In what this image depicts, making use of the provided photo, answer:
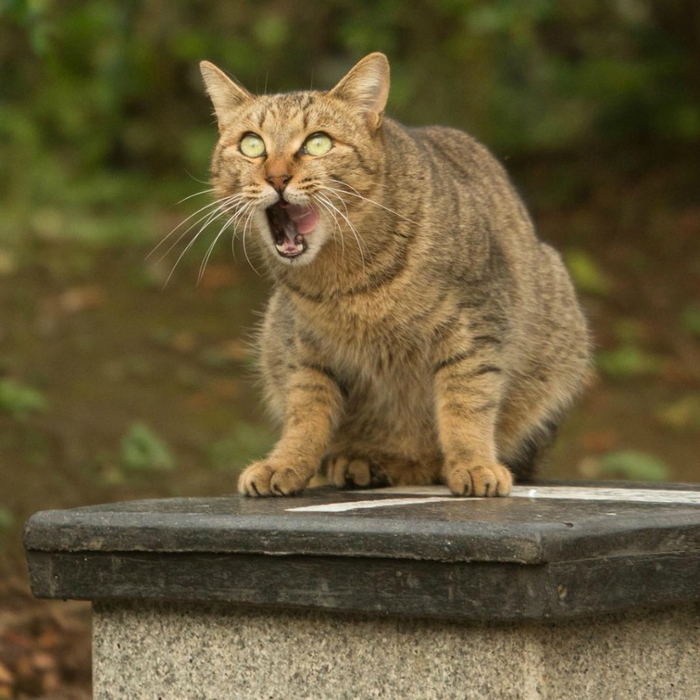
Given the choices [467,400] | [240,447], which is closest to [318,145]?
[467,400]

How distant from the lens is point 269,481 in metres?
3.31

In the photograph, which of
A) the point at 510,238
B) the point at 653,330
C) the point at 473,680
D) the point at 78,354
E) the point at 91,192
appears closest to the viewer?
the point at 473,680

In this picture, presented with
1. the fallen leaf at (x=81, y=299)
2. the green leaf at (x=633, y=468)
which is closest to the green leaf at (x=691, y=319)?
the green leaf at (x=633, y=468)

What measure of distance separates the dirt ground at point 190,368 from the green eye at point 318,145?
5.06 feet

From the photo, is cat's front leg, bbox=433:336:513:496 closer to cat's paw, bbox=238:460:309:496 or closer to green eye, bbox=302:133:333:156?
cat's paw, bbox=238:460:309:496

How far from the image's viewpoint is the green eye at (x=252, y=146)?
3.31 m

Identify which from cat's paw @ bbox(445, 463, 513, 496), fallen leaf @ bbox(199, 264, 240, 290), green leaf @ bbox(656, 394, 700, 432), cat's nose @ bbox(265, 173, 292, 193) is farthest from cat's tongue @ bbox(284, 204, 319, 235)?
fallen leaf @ bbox(199, 264, 240, 290)

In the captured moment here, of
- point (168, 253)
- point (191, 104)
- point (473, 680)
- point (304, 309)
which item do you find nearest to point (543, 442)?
point (304, 309)

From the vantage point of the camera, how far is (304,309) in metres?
3.47

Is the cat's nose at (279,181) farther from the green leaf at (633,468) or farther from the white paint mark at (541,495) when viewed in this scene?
the green leaf at (633,468)

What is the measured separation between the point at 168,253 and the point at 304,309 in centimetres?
486

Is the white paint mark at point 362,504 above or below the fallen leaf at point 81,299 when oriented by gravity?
below

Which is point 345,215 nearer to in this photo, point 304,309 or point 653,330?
point 304,309

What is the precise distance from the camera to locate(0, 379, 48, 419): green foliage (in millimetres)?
5609
